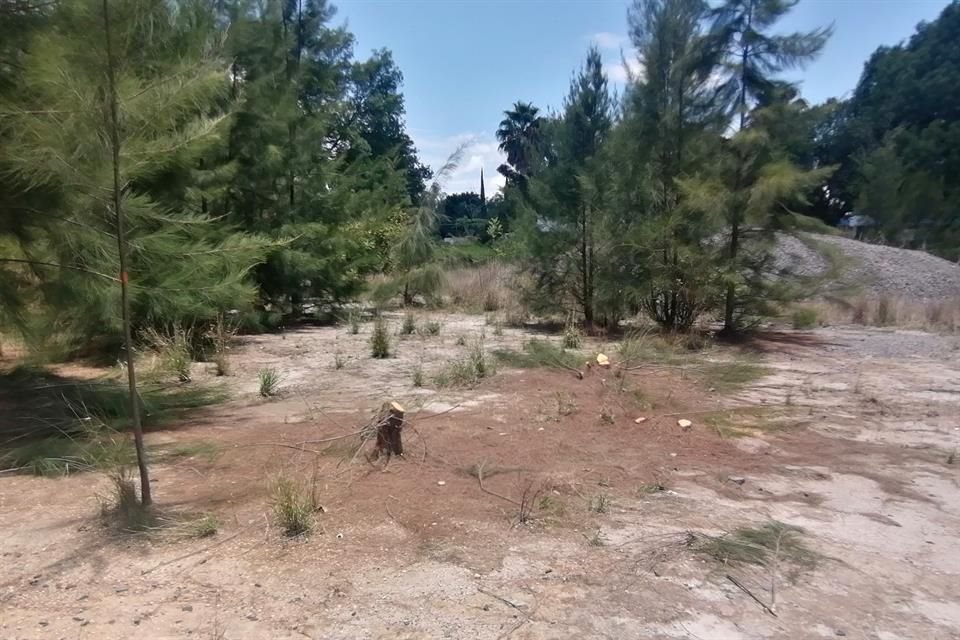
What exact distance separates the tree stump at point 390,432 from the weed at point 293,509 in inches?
41.2

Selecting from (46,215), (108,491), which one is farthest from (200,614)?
(46,215)

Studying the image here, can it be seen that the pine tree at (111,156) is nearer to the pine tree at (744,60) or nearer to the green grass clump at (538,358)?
the green grass clump at (538,358)

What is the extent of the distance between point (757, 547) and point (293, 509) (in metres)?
2.45

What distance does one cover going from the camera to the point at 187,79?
416 centimetres

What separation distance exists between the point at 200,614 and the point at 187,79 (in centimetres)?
310

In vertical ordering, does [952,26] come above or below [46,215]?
above

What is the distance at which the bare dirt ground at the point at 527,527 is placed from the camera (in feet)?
9.38

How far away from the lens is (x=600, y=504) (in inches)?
160

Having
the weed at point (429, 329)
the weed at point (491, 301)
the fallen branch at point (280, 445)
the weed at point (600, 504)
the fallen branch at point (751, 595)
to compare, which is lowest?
the fallen branch at point (751, 595)

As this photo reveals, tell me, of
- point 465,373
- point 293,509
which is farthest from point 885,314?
point 293,509

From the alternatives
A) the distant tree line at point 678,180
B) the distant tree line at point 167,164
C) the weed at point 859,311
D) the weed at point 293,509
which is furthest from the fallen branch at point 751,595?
the weed at point 859,311

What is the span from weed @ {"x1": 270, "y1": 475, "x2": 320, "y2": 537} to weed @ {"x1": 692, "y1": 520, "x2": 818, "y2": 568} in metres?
2.08

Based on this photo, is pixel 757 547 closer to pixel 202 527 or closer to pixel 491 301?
pixel 202 527

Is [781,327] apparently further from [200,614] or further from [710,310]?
[200,614]
